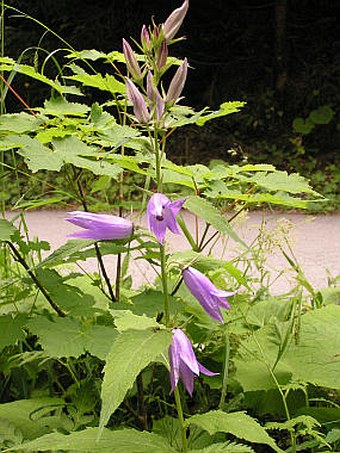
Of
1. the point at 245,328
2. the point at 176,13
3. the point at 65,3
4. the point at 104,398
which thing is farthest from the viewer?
the point at 65,3

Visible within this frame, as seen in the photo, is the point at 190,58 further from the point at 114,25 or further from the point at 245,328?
the point at 245,328

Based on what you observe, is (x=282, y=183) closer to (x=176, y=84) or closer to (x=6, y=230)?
(x=176, y=84)

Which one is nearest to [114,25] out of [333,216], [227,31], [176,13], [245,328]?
[227,31]

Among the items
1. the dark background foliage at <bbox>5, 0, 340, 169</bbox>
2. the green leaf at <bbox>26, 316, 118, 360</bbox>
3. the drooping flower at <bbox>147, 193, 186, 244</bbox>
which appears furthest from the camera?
the dark background foliage at <bbox>5, 0, 340, 169</bbox>

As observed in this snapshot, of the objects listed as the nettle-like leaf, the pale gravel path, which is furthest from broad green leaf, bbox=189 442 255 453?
the pale gravel path

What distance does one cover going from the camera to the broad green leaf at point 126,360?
3.60 feet

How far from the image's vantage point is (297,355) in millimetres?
2002

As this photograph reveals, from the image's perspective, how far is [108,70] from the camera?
9609mm

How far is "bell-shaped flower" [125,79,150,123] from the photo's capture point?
1.28 meters

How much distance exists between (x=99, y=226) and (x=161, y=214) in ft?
0.45

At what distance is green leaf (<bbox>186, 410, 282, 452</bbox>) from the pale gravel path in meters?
1.98

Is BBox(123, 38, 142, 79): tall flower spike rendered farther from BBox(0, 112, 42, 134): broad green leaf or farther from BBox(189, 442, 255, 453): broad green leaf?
BBox(189, 442, 255, 453): broad green leaf

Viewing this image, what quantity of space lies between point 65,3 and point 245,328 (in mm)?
7844

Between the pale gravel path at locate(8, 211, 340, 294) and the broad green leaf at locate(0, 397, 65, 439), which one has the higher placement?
the broad green leaf at locate(0, 397, 65, 439)
